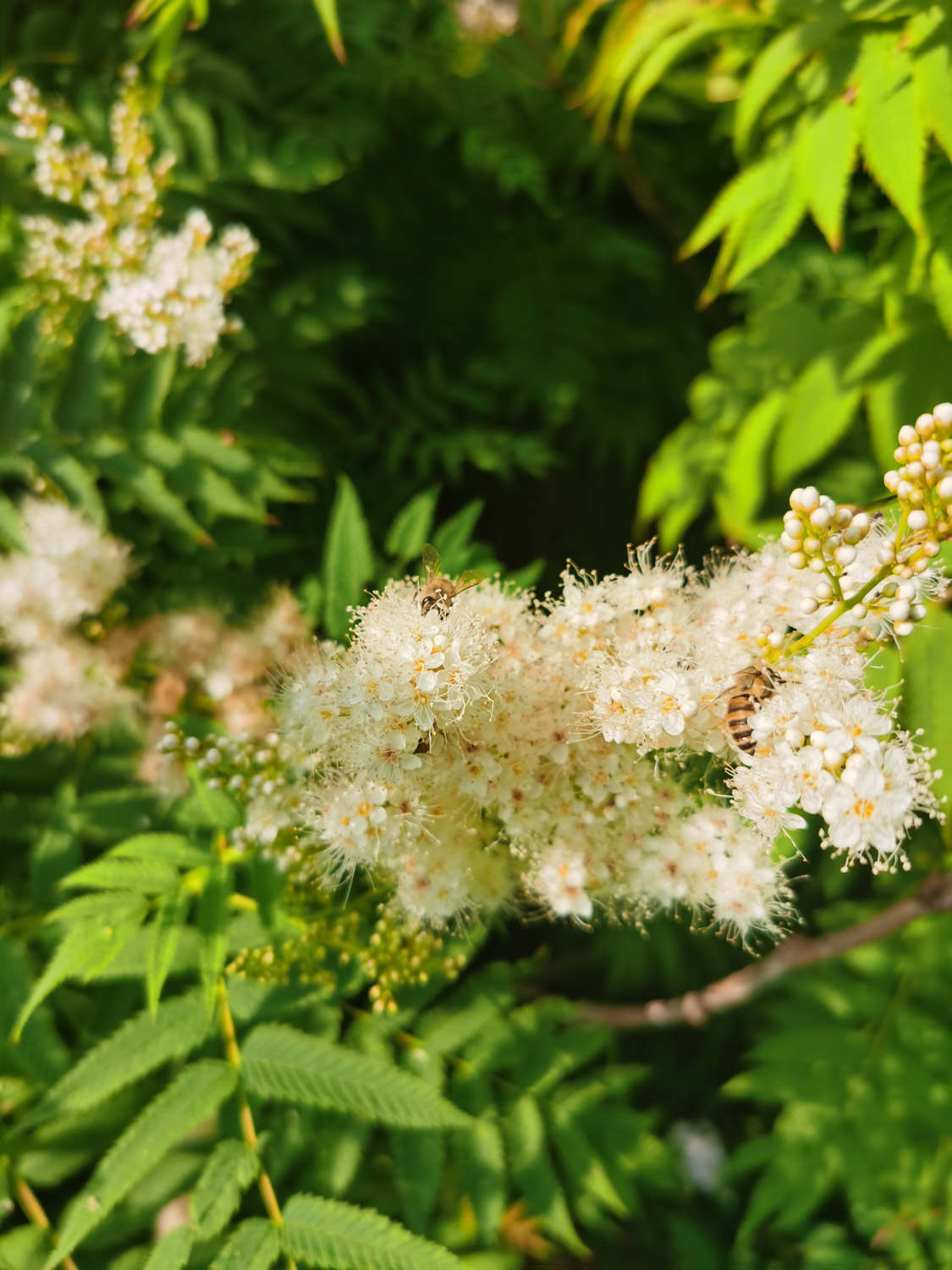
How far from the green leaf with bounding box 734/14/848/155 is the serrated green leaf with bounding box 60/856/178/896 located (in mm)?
2297

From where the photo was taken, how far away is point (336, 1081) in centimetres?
189

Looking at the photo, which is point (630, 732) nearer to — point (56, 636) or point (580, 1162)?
point (580, 1162)

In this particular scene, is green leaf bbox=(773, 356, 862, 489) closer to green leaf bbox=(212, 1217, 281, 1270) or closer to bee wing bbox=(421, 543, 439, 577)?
bee wing bbox=(421, 543, 439, 577)

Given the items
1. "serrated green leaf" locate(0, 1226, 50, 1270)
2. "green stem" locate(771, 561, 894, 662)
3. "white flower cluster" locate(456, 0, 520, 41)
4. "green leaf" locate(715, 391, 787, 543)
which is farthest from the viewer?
"white flower cluster" locate(456, 0, 520, 41)

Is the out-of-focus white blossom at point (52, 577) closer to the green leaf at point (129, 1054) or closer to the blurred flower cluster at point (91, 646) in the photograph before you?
the blurred flower cluster at point (91, 646)

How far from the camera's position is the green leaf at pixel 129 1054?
6.07 ft

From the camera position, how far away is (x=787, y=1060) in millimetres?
3008

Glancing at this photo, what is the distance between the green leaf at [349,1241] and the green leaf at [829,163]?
2291 mm

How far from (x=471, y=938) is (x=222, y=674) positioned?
3.38 ft

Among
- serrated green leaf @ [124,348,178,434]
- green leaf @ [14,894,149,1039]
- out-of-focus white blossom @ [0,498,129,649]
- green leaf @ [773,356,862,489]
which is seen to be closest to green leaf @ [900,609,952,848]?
green leaf @ [773,356,862,489]

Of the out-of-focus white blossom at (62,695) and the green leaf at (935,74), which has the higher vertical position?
the green leaf at (935,74)

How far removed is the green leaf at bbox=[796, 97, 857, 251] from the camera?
188 cm

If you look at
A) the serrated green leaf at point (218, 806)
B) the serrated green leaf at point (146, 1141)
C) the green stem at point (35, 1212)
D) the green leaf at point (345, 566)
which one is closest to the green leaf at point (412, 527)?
the green leaf at point (345, 566)

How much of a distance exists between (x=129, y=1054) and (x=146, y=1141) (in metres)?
0.18
